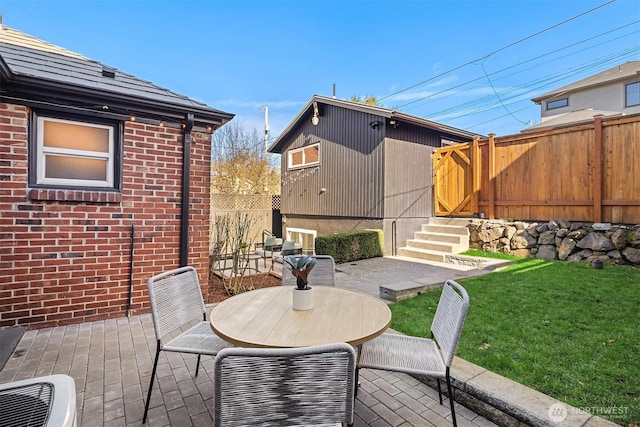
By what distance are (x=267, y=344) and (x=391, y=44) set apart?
18.1 m

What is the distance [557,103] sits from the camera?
66.3ft

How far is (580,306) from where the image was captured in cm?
368

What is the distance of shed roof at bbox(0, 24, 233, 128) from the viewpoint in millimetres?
3201

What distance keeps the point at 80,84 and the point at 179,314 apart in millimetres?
2795

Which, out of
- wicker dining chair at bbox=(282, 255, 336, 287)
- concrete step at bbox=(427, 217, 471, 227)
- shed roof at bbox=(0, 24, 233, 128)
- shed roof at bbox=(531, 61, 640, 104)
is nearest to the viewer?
wicker dining chair at bbox=(282, 255, 336, 287)

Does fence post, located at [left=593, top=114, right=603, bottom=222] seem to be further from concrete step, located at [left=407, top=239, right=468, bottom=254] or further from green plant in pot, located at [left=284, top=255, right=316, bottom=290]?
green plant in pot, located at [left=284, top=255, right=316, bottom=290]

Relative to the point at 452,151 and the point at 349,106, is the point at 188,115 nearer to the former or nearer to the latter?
the point at 349,106

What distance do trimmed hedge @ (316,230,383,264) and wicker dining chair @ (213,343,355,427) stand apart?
6.20 meters

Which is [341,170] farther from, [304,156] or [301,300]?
[301,300]

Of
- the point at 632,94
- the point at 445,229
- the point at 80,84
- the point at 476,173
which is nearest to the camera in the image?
the point at 80,84

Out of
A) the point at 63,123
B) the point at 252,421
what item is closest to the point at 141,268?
the point at 63,123

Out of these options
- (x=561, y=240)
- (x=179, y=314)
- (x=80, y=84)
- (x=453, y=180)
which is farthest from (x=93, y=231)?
(x=453, y=180)

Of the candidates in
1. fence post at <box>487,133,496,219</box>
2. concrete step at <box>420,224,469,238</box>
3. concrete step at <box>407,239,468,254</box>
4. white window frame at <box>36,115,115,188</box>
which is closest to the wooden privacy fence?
fence post at <box>487,133,496,219</box>

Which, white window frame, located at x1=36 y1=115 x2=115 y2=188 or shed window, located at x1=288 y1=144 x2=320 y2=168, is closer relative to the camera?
white window frame, located at x1=36 y1=115 x2=115 y2=188
